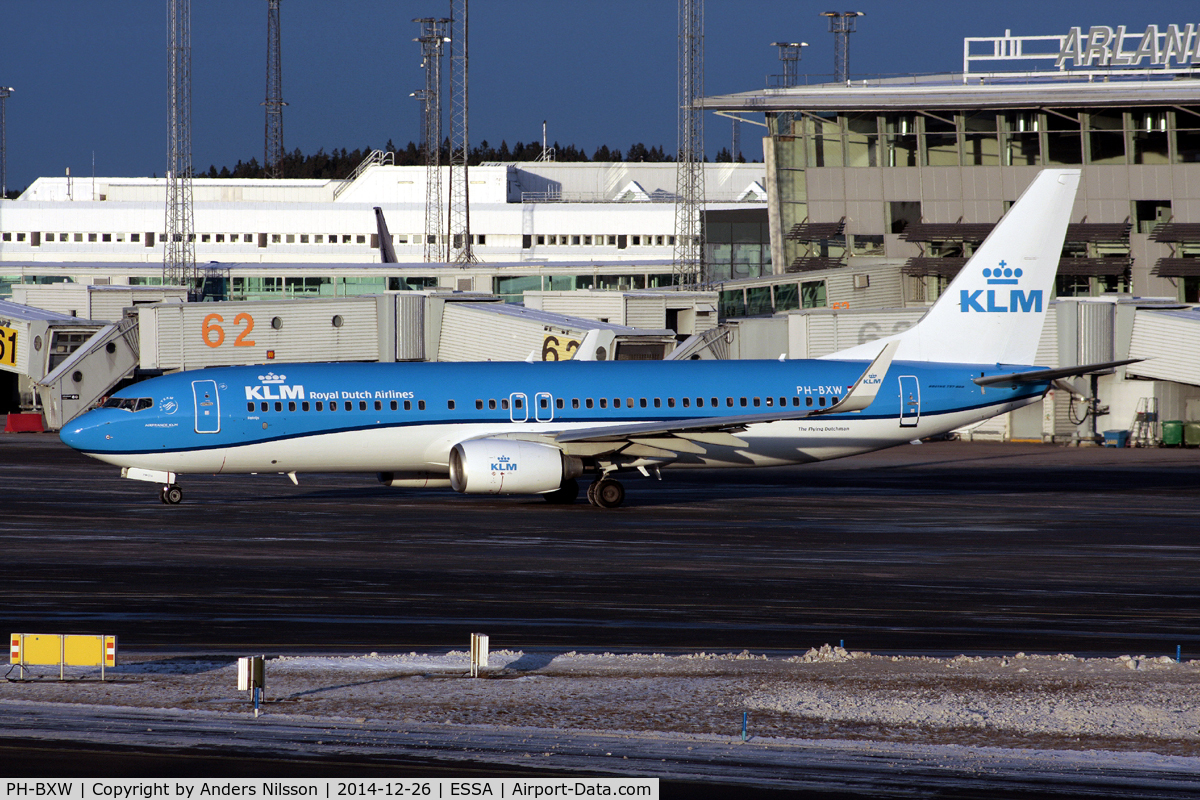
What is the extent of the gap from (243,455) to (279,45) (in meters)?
101

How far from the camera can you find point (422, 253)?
12706 cm

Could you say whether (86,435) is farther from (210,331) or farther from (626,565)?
(210,331)

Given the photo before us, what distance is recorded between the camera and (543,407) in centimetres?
3731

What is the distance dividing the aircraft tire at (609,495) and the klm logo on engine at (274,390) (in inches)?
323

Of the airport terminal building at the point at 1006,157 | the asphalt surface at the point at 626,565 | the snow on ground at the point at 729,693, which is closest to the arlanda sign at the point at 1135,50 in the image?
the airport terminal building at the point at 1006,157

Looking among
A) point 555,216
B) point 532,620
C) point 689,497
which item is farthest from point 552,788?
point 555,216

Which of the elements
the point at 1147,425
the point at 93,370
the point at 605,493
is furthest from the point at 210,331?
the point at 1147,425

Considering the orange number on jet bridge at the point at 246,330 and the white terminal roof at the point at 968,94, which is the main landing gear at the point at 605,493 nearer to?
the orange number on jet bridge at the point at 246,330

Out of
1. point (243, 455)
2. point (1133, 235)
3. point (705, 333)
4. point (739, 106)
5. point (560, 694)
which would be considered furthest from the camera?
point (739, 106)

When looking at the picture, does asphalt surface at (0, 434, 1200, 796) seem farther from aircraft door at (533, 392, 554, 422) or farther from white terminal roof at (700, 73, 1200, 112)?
white terminal roof at (700, 73, 1200, 112)

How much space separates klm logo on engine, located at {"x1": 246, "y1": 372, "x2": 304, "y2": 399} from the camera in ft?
118

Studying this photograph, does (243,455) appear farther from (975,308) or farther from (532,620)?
(975,308)

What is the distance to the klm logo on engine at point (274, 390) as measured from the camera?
36.0 meters

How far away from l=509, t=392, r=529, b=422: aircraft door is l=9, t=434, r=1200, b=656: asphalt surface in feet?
A: 7.98
